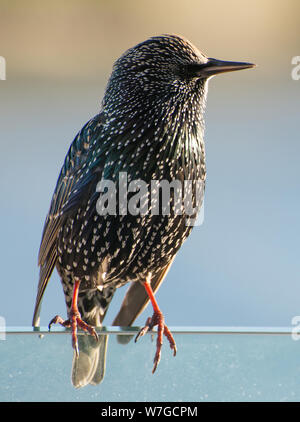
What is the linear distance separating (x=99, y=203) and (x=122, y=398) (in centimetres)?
58

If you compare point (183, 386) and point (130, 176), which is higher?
point (130, 176)

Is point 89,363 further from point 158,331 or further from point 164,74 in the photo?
point 164,74

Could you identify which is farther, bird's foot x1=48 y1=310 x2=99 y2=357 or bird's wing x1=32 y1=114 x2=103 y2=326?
bird's wing x1=32 y1=114 x2=103 y2=326

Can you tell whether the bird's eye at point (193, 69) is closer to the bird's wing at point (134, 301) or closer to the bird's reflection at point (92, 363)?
the bird's wing at point (134, 301)

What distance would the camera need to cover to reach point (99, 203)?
1.81m

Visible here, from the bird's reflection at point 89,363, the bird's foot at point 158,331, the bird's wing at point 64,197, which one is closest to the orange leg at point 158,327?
the bird's foot at point 158,331

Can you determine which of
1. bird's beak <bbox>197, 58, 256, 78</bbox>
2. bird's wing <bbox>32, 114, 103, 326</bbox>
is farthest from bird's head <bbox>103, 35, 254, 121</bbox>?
bird's wing <bbox>32, 114, 103, 326</bbox>

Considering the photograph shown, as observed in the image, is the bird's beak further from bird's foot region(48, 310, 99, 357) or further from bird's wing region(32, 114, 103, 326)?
bird's foot region(48, 310, 99, 357)

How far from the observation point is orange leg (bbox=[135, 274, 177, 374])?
1577 millimetres

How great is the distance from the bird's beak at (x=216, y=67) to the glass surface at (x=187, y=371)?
2.35ft

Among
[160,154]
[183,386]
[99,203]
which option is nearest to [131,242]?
[99,203]

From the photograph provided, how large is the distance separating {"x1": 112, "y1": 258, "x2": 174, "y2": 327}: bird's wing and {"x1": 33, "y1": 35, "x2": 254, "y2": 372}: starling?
104 mm

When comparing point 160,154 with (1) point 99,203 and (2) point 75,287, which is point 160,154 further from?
(2) point 75,287
